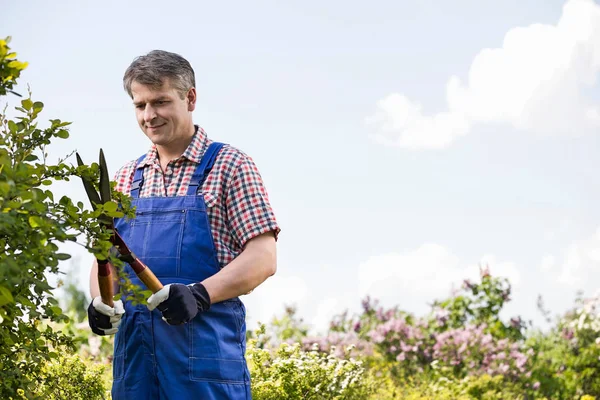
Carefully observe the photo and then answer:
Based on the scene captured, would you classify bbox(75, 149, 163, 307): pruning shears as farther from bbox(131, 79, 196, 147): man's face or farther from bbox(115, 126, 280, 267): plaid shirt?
bbox(131, 79, 196, 147): man's face

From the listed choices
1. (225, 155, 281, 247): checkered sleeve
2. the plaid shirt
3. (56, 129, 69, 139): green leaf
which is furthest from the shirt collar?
(56, 129, 69, 139): green leaf

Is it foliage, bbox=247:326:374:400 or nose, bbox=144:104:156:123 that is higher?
nose, bbox=144:104:156:123

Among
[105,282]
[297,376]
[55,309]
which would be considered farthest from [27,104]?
[297,376]

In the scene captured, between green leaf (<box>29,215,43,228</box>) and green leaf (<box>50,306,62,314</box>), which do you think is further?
green leaf (<box>50,306,62,314</box>)

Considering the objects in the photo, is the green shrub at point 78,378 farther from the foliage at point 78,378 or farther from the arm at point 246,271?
the arm at point 246,271

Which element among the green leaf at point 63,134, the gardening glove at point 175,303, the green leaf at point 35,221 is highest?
the green leaf at point 63,134

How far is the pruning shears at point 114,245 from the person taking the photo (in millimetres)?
2361

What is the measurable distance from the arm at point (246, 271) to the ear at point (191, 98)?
0.60 m

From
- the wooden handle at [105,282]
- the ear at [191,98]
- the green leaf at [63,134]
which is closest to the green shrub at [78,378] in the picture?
the wooden handle at [105,282]

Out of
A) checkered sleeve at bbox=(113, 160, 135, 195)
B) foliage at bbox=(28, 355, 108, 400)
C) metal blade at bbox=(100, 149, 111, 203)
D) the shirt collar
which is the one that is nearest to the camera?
metal blade at bbox=(100, 149, 111, 203)

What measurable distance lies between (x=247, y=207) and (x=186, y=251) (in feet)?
0.90

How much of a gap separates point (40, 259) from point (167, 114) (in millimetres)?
1105

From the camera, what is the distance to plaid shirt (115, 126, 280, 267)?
287 centimetres

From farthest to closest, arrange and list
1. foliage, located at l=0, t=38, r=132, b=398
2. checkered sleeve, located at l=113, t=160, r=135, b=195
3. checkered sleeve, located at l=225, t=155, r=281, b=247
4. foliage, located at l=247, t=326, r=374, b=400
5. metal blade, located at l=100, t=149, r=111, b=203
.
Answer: foliage, located at l=247, t=326, r=374, b=400 < checkered sleeve, located at l=113, t=160, r=135, b=195 < checkered sleeve, located at l=225, t=155, r=281, b=247 < metal blade, located at l=100, t=149, r=111, b=203 < foliage, located at l=0, t=38, r=132, b=398
